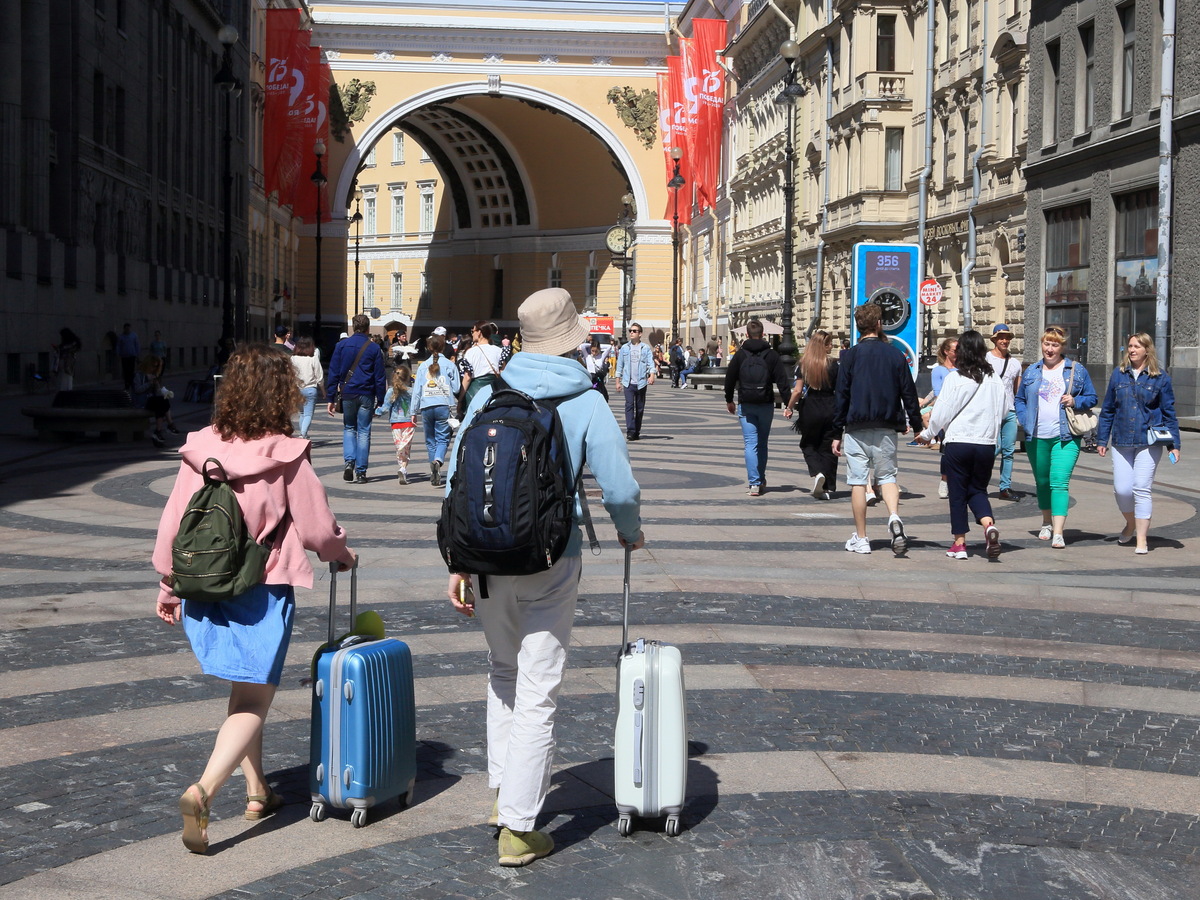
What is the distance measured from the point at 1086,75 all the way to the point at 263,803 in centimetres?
2897

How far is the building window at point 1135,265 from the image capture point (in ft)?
91.1

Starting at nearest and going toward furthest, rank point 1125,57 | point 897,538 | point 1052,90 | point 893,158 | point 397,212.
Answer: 1. point 897,538
2. point 1125,57
3. point 1052,90
4. point 893,158
5. point 397,212

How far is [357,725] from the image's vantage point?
5.01m

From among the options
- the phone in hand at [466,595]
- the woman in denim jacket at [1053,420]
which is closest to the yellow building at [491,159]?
the woman in denim jacket at [1053,420]

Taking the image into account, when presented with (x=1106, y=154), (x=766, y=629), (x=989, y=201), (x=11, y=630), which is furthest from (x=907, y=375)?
(x=989, y=201)

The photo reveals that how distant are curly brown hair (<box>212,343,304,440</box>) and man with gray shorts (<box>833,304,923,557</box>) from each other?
7232 mm

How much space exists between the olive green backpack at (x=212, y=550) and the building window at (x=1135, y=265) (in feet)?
80.9

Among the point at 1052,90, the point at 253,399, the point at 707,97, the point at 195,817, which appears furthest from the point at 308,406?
the point at 707,97

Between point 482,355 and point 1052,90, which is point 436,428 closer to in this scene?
point 482,355

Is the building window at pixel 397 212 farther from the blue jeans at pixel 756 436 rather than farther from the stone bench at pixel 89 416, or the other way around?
the blue jeans at pixel 756 436

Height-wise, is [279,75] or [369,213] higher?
[369,213]

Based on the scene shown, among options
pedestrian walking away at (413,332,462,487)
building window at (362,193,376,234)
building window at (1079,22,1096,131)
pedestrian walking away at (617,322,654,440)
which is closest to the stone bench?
pedestrian walking away at (413,332,462,487)

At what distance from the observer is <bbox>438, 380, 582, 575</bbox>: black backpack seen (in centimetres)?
459

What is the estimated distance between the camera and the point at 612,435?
4891mm
